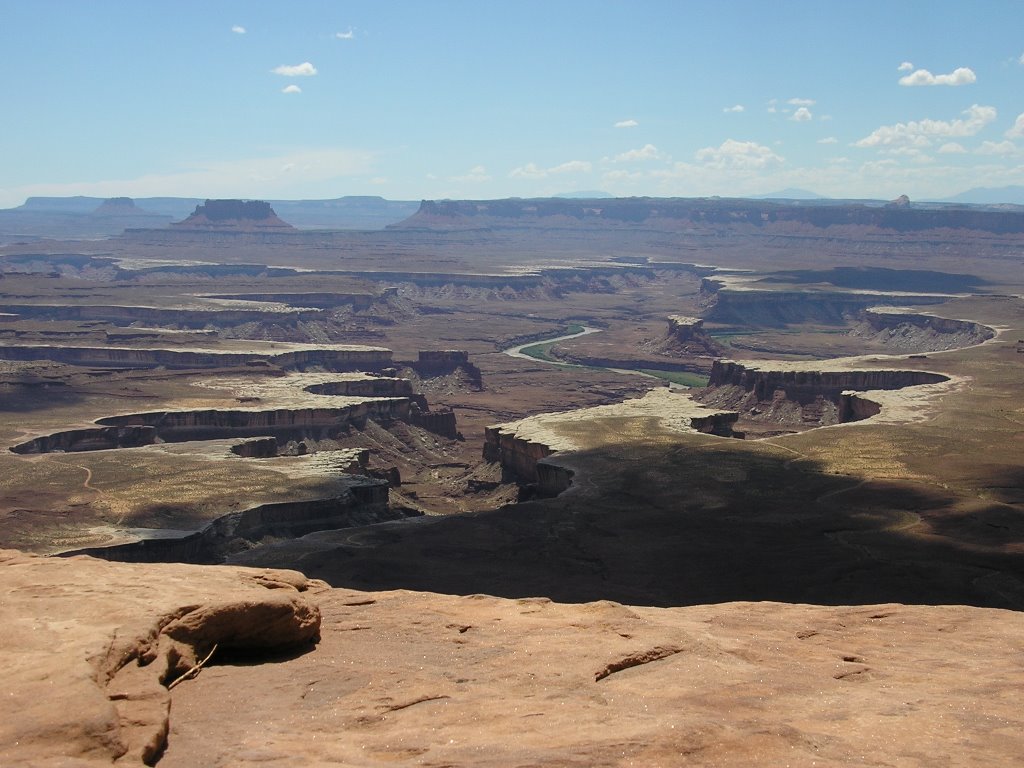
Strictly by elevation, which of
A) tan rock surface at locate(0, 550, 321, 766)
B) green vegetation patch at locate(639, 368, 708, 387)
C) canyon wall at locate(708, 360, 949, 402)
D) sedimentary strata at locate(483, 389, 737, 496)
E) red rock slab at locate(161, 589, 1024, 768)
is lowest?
green vegetation patch at locate(639, 368, 708, 387)

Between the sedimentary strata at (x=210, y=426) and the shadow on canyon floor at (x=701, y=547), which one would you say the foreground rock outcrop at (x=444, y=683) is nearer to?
the shadow on canyon floor at (x=701, y=547)

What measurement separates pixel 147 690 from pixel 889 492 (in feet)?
199

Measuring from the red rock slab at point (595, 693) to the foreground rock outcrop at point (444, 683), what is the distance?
0.18 ft

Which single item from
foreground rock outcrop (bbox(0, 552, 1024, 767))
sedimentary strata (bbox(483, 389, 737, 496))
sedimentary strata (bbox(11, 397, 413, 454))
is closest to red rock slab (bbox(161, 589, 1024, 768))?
foreground rock outcrop (bbox(0, 552, 1024, 767))

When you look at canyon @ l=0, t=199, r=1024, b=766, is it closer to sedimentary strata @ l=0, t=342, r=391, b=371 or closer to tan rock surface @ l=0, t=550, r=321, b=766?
tan rock surface @ l=0, t=550, r=321, b=766

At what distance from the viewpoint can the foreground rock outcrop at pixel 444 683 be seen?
1884 centimetres

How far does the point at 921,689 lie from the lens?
23906 millimetres

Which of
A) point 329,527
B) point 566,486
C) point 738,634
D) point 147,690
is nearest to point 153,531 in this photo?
point 329,527

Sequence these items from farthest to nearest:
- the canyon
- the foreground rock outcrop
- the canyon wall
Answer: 1. the canyon wall
2. the canyon
3. the foreground rock outcrop

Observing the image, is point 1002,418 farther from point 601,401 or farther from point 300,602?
point 300,602

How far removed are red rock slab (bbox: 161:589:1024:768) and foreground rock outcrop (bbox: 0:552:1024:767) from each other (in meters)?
0.05

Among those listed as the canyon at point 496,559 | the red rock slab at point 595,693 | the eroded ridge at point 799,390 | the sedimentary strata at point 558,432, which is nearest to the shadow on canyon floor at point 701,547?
the canyon at point 496,559

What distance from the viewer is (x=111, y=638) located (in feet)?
69.9

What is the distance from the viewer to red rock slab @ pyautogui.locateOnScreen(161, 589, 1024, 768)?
19.1 m
